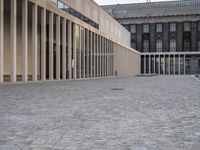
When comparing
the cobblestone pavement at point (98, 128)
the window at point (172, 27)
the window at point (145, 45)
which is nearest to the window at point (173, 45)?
the window at point (172, 27)

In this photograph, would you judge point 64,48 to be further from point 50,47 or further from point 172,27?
point 172,27

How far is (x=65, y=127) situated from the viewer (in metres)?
5.52

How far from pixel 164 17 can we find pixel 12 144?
2792 inches

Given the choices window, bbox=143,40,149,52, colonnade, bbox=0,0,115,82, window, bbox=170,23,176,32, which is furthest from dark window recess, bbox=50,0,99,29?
window, bbox=170,23,176,32

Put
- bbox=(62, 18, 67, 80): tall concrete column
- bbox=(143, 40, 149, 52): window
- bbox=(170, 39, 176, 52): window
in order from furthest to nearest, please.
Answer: bbox=(143, 40, 149, 52): window → bbox=(170, 39, 176, 52): window → bbox=(62, 18, 67, 80): tall concrete column

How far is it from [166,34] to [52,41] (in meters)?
51.8

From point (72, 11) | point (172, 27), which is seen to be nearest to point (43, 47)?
point (72, 11)

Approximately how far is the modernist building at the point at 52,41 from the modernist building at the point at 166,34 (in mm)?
26983

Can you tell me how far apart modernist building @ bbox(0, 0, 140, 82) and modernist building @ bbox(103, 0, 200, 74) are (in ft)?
88.5

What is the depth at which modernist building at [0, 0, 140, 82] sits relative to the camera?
20453mm

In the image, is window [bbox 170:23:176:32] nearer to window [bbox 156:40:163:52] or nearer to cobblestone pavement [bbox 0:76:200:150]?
window [bbox 156:40:163:52]

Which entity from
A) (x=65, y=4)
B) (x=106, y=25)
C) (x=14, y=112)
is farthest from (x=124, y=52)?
(x=14, y=112)

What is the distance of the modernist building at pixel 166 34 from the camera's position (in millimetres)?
68312

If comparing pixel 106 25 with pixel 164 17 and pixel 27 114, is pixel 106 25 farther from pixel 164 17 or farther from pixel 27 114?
pixel 27 114
